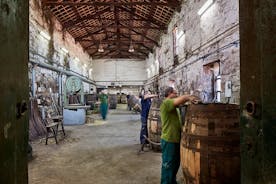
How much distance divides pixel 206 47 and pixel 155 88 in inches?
530

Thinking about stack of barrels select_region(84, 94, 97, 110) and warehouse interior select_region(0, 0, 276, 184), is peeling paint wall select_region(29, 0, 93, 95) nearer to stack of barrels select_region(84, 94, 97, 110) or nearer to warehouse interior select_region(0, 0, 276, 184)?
warehouse interior select_region(0, 0, 276, 184)

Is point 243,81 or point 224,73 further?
point 224,73

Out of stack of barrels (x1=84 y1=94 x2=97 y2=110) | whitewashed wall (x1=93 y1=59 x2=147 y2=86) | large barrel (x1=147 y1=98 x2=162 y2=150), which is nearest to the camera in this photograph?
large barrel (x1=147 y1=98 x2=162 y2=150)

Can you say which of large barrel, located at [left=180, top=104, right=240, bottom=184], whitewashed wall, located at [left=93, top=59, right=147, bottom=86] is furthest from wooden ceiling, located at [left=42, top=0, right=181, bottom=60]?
large barrel, located at [left=180, top=104, right=240, bottom=184]

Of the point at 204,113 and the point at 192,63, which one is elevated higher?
the point at 192,63

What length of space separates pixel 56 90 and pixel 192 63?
8.56 metres

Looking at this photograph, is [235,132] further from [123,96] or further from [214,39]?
[123,96]

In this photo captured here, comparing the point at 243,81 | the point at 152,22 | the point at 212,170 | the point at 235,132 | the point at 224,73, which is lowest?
the point at 212,170

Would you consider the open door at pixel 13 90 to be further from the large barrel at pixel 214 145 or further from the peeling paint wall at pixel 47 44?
the peeling paint wall at pixel 47 44

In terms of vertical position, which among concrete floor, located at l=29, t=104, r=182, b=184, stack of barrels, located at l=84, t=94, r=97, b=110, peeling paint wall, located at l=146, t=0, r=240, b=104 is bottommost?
concrete floor, located at l=29, t=104, r=182, b=184

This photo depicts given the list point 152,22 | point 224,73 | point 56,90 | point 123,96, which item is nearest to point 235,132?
point 224,73

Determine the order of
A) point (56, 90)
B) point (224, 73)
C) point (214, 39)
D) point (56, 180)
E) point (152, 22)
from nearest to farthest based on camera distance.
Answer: point (56, 180) < point (224, 73) < point (214, 39) < point (56, 90) < point (152, 22)

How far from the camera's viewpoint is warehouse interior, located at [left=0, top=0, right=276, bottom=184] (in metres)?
0.94

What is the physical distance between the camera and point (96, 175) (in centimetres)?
462
